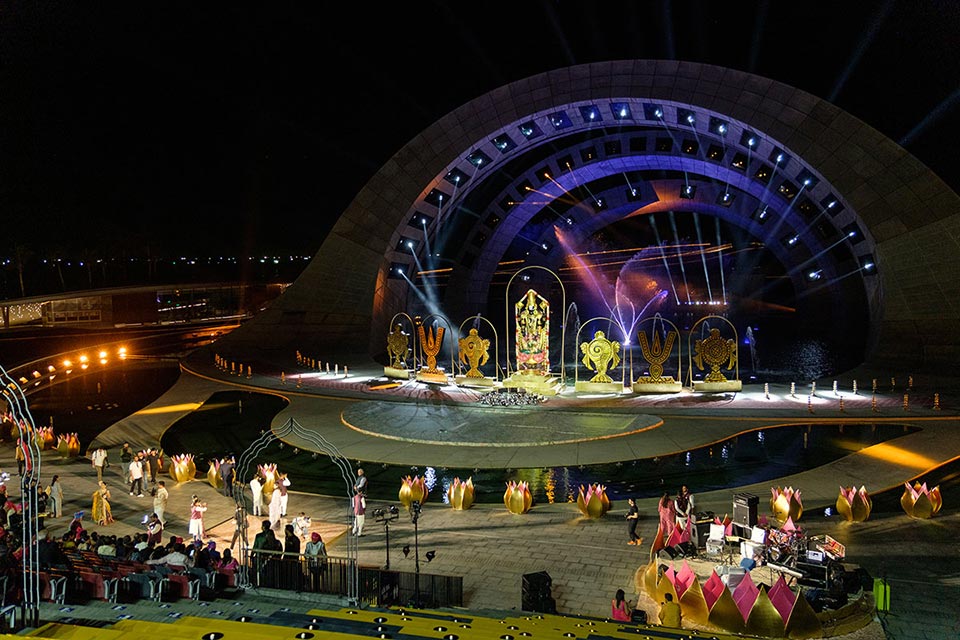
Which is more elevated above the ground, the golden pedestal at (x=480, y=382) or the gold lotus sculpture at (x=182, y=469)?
the golden pedestal at (x=480, y=382)

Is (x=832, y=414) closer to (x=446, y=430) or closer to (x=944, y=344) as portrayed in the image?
(x=944, y=344)

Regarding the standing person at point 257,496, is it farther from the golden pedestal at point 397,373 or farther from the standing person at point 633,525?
the golden pedestal at point 397,373

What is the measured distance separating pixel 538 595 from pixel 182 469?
13478 millimetres

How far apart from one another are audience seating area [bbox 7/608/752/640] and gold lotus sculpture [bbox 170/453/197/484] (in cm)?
1149

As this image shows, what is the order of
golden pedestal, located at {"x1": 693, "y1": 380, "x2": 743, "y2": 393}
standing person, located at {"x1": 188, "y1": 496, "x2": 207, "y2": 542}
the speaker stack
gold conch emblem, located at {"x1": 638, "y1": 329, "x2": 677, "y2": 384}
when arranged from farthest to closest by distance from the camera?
golden pedestal, located at {"x1": 693, "y1": 380, "x2": 743, "y2": 393}, gold conch emblem, located at {"x1": 638, "y1": 329, "x2": 677, "y2": 384}, standing person, located at {"x1": 188, "y1": 496, "x2": 207, "y2": 542}, the speaker stack

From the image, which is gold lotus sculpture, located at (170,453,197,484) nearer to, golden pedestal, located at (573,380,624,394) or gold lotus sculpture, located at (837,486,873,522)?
gold lotus sculpture, located at (837,486,873,522)

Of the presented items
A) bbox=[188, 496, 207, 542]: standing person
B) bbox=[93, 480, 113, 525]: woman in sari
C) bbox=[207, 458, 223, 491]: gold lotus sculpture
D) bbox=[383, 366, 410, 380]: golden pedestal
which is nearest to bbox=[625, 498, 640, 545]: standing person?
bbox=[188, 496, 207, 542]: standing person

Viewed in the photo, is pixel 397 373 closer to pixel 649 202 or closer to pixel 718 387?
pixel 718 387

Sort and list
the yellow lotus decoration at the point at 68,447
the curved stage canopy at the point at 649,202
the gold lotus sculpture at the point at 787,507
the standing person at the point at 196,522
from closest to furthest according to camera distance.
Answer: the gold lotus sculpture at the point at 787,507
the standing person at the point at 196,522
the yellow lotus decoration at the point at 68,447
the curved stage canopy at the point at 649,202

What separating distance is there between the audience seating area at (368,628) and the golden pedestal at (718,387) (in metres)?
23.4

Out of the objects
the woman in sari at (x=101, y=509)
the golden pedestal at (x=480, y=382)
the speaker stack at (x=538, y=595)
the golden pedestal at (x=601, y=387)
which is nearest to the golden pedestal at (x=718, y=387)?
the golden pedestal at (x=601, y=387)

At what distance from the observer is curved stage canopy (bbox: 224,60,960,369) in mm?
36281

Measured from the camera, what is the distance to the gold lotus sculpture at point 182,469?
20062mm

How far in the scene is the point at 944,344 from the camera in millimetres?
34406
